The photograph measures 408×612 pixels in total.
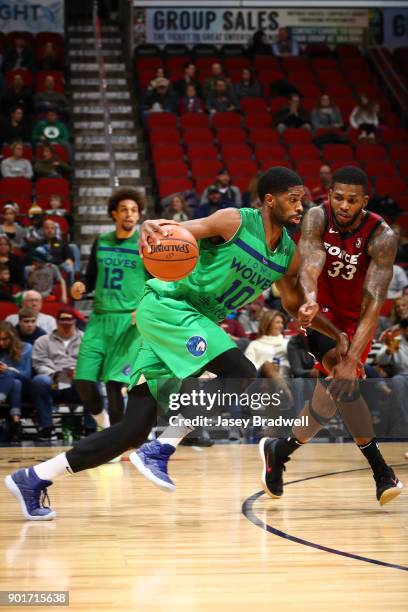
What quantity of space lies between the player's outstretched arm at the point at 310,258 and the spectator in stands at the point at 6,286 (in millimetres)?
5610

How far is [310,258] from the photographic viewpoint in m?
5.16

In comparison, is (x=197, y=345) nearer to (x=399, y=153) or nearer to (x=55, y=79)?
(x=399, y=153)

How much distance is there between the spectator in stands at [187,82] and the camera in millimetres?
15930

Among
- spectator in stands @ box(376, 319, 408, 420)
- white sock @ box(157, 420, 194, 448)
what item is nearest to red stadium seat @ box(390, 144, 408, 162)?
spectator in stands @ box(376, 319, 408, 420)

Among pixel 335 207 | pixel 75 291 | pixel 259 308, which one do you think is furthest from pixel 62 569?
pixel 259 308

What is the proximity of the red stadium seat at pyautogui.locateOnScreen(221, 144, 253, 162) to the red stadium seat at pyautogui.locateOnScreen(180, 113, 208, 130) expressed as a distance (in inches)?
32.3

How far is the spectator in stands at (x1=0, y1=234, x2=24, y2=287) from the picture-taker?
10539 millimetres

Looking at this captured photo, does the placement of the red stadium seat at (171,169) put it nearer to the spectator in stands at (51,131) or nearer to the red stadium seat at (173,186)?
the red stadium seat at (173,186)

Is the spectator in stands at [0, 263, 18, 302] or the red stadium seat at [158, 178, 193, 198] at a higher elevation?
the red stadium seat at [158, 178, 193, 198]

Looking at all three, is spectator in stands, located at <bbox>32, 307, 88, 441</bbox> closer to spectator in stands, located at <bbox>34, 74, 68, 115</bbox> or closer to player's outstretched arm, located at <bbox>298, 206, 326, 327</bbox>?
player's outstretched arm, located at <bbox>298, 206, 326, 327</bbox>

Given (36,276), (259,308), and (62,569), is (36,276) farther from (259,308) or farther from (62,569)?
(62,569)

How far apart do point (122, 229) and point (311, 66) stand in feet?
37.5

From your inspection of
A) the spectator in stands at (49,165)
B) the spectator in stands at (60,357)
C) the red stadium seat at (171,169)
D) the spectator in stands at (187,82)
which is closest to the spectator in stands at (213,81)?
the spectator in stands at (187,82)

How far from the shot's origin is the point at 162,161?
14.1 m
